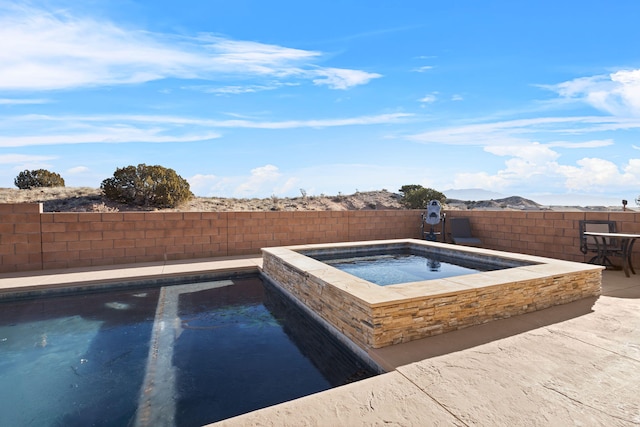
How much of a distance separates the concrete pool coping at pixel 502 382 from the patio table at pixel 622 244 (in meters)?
2.12

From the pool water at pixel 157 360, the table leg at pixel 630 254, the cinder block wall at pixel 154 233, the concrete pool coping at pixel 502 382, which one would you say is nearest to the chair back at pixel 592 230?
the table leg at pixel 630 254

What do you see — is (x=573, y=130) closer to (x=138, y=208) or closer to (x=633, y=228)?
(x=633, y=228)

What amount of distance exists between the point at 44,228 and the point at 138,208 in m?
8.16

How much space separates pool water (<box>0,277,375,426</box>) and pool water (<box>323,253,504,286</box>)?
119 centimetres

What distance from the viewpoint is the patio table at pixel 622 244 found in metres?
5.02

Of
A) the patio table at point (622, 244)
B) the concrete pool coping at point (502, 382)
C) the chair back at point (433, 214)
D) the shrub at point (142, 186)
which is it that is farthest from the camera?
the shrub at point (142, 186)

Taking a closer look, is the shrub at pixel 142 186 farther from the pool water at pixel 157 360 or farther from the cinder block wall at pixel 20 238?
the pool water at pixel 157 360

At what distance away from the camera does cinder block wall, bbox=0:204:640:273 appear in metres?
5.89

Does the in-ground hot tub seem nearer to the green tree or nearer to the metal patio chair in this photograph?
the metal patio chair

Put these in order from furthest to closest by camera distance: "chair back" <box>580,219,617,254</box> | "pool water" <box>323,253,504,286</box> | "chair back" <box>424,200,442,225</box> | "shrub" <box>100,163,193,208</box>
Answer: "shrub" <box>100,163,193,208</box> → "chair back" <box>424,200,442,225</box> → "chair back" <box>580,219,617,254</box> → "pool water" <box>323,253,504,286</box>

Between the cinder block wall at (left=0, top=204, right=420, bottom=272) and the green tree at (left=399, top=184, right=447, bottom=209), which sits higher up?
the green tree at (left=399, top=184, right=447, bottom=209)

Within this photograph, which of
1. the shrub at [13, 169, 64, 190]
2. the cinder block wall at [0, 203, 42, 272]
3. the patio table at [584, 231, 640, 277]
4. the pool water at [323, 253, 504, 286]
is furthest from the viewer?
the shrub at [13, 169, 64, 190]

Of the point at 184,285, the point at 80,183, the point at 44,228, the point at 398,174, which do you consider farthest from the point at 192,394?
the point at 80,183

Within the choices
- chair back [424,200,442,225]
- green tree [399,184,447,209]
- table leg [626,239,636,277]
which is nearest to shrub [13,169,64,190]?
green tree [399,184,447,209]
